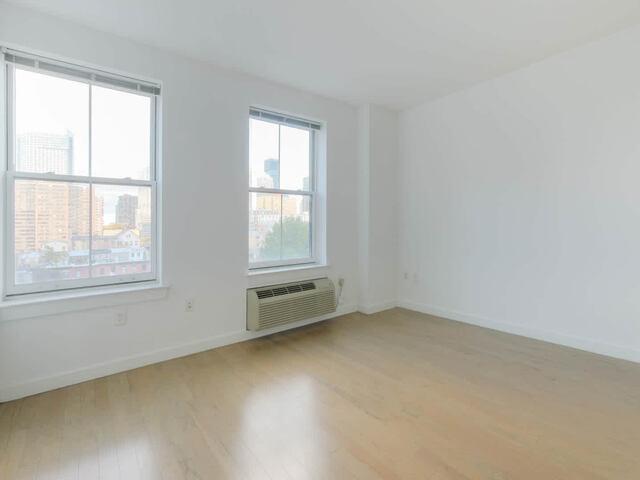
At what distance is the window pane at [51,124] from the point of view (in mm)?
2383

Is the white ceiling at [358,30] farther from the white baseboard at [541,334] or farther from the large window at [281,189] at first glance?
the white baseboard at [541,334]

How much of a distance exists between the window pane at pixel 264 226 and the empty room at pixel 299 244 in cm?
3

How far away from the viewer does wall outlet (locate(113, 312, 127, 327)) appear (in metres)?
2.64

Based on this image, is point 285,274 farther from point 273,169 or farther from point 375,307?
point 375,307

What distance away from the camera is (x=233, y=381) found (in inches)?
98.6

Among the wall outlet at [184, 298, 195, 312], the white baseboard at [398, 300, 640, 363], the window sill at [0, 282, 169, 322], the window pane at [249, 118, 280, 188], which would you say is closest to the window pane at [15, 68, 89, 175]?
the window sill at [0, 282, 169, 322]

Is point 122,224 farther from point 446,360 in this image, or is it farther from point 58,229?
point 446,360

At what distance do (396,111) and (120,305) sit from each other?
13.2 feet

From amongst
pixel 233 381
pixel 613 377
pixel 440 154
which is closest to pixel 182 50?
pixel 233 381

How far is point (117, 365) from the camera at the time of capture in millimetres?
2627

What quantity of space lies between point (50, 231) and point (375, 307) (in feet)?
11.5

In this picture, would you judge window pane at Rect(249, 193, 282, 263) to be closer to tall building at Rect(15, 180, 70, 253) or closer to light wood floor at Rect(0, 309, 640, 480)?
light wood floor at Rect(0, 309, 640, 480)

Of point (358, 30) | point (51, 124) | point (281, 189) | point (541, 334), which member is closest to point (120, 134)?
point (51, 124)

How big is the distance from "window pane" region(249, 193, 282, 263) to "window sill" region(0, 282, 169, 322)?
1.02 meters
